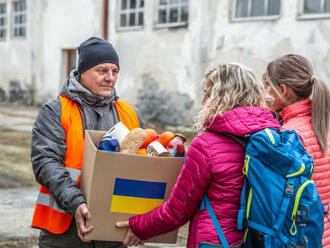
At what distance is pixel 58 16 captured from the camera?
48.4ft

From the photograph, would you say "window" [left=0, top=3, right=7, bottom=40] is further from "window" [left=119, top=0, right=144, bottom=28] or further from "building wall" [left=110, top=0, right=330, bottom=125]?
"window" [left=119, top=0, right=144, bottom=28]

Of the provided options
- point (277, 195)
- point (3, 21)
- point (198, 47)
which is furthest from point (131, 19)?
point (277, 195)

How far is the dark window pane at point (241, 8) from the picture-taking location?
9938 mm

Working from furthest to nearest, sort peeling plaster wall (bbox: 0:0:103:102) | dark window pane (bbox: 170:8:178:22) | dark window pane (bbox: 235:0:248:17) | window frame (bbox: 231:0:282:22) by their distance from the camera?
1. peeling plaster wall (bbox: 0:0:103:102)
2. dark window pane (bbox: 170:8:178:22)
3. dark window pane (bbox: 235:0:248:17)
4. window frame (bbox: 231:0:282:22)

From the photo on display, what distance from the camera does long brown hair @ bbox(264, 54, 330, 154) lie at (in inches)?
91.6

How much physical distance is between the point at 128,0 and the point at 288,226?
11839 mm

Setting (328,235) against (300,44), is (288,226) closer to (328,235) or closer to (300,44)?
(328,235)

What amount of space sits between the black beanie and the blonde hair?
712 mm

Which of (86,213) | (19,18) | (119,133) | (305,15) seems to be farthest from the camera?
(19,18)

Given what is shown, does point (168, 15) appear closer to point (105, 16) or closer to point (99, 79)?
point (105, 16)

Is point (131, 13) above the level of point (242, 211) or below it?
above

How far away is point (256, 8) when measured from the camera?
9.77 m

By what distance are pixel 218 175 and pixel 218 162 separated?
0.06m

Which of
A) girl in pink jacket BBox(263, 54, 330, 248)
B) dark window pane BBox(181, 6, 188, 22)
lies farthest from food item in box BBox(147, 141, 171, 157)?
dark window pane BBox(181, 6, 188, 22)
